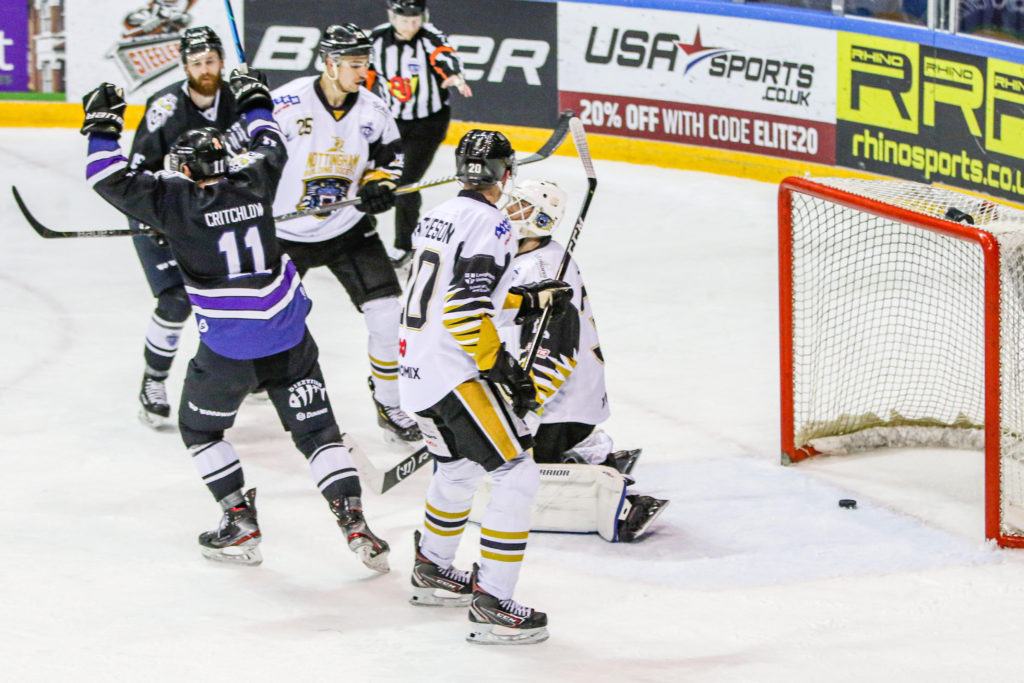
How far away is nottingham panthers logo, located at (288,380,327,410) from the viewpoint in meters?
4.13

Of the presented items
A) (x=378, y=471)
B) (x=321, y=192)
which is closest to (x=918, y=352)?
(x=378, y=471)

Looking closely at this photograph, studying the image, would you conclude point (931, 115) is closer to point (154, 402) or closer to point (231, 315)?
point (154, 402)

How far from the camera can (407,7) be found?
7.24 m

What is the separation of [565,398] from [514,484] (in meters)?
0.79

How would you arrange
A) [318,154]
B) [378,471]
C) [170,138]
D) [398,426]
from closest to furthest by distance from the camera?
[378,471] → [170,138] → [318,154] → [398,426]

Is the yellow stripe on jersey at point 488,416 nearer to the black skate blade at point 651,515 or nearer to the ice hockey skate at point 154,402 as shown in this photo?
the black skate blade at point 651,515

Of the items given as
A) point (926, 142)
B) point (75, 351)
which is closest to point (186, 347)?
point (75, 351)

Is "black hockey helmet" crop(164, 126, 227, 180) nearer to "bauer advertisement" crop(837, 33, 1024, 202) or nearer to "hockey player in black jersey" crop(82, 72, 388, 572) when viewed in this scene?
"hockey player in black jersey" crop(82, 72, 388, 572)

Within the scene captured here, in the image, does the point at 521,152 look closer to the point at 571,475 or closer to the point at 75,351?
the point at 75,351

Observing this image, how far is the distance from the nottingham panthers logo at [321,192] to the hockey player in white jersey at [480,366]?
160 centimetres

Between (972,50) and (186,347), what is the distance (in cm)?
426

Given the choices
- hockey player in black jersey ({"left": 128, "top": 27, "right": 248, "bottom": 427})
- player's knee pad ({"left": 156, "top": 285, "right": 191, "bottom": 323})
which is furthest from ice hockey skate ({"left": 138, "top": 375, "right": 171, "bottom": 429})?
player's knee pad ({"left": 156, "top": 285, "right": 191, "bottom": 323})

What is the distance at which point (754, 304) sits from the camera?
22.4ft

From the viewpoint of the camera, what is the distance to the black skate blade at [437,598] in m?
3.88
